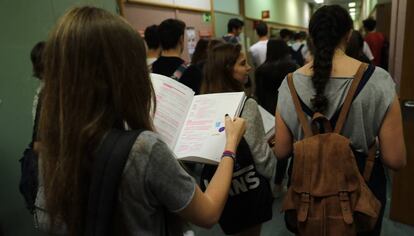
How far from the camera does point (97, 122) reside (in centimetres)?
68

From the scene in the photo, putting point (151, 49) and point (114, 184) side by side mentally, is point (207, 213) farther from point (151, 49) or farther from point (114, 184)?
point (151, 49)

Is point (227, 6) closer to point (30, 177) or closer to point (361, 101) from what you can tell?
point (30, 177)

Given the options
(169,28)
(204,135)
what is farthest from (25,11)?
(204,135)

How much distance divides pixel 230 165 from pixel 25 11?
2038 millimetres

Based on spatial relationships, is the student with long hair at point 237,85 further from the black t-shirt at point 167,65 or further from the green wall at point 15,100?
the green wall at point 15,100

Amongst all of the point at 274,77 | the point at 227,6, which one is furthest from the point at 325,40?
the point at 227,6

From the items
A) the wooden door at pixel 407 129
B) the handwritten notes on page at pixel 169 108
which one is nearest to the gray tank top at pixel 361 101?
the handwritten notes on page at pixel 169 108

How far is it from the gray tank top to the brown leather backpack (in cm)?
3

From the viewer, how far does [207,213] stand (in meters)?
0.79

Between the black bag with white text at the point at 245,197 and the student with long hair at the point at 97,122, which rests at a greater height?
the student with long hair at the point at 97,122

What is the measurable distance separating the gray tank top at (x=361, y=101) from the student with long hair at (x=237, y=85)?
0.73 feet

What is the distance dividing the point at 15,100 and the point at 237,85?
4.99ft

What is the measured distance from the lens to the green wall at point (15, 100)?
209 centimetres

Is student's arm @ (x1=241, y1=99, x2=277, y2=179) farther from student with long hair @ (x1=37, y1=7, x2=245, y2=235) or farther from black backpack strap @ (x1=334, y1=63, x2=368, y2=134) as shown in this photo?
student with long hair @ (x1=37, y1=7, x2=245, y2=235)
